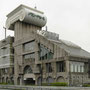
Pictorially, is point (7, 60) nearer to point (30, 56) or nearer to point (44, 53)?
point (30, 56)

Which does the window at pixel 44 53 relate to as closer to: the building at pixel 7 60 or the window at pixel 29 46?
the window at pixel 29 46

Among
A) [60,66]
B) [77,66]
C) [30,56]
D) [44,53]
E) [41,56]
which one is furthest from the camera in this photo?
[30,56]

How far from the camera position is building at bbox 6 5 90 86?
5228 centimetres

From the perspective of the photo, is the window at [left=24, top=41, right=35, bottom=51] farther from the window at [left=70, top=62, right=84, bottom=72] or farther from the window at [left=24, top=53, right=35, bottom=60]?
the window at [left=70, top=62, right=84, bottom=72]

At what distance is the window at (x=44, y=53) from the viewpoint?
5650cm

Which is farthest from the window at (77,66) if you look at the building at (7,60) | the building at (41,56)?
the building at (7,60)

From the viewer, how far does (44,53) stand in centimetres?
5844

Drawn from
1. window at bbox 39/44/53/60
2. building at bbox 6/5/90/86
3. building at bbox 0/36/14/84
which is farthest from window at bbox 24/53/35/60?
building at bbox 0/36/14/84

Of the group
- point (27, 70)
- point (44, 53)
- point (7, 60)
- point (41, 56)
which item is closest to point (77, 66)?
point (44, 53)

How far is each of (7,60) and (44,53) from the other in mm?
24985

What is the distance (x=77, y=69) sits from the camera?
5381 centimetres

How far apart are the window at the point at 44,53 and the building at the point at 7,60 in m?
20.2

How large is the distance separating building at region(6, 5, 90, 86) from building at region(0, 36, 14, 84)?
350 cm

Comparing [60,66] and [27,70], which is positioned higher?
[60,66]
